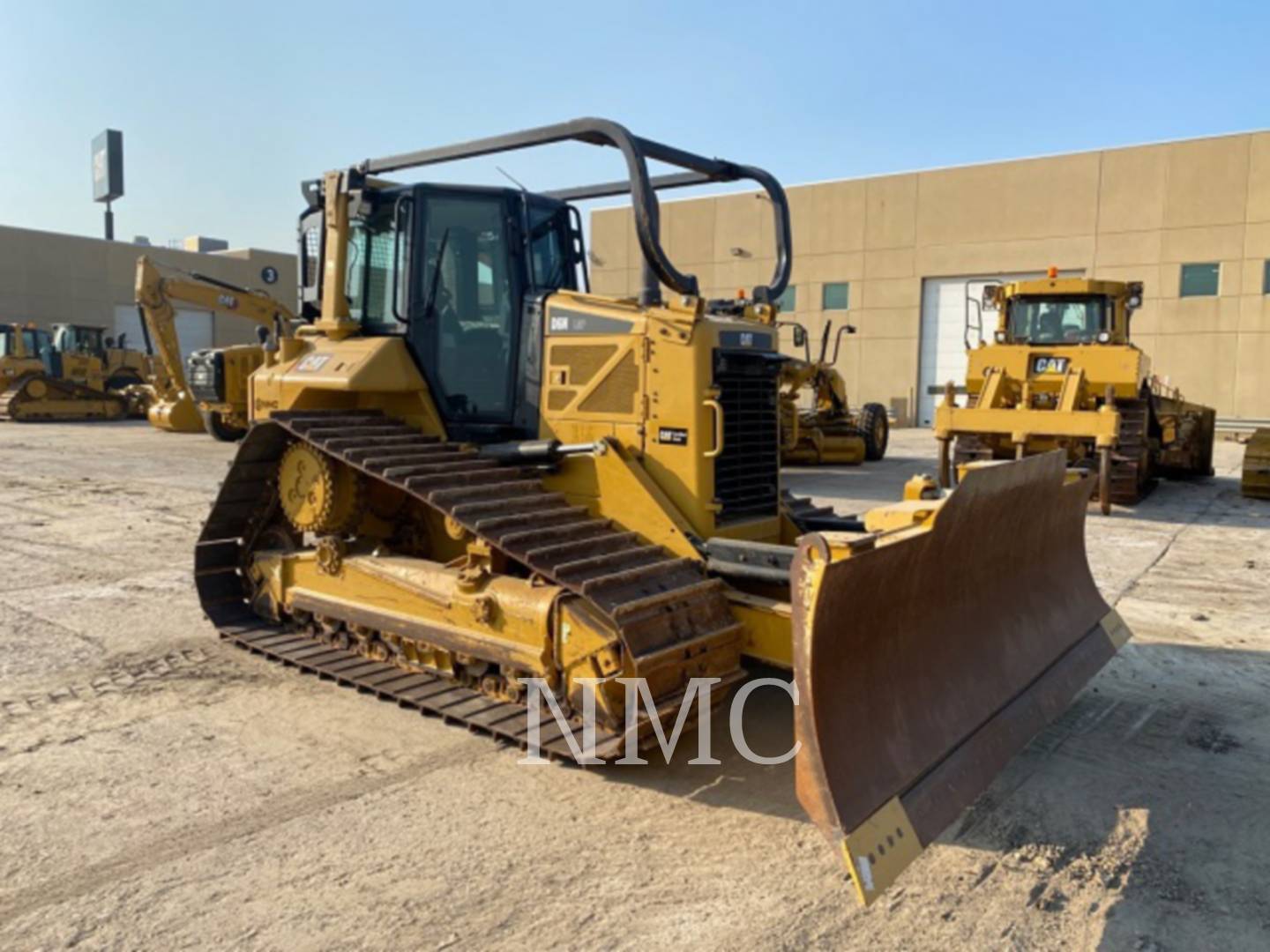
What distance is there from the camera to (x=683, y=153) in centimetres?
545

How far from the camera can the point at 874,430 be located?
18656mm

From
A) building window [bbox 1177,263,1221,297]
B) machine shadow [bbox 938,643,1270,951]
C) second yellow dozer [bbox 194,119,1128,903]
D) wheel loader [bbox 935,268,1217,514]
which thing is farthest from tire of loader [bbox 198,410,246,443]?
building window [bbox 1177,263,1221,297]

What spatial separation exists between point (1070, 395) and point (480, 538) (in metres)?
10.4

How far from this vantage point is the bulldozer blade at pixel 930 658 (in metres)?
3.28

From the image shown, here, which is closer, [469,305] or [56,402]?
[469,305]

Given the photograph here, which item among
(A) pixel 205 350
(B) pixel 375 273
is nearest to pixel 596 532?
(B) pixel 375 273

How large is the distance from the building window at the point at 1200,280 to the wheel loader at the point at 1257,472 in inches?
527

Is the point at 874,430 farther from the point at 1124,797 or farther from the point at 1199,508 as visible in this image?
the point at 1124,797

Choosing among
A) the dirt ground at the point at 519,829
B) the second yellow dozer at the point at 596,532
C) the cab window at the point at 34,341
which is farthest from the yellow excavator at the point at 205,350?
the dirt ground at the point at 519,829

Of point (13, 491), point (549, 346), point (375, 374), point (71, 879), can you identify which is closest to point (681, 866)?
point (71, 879)

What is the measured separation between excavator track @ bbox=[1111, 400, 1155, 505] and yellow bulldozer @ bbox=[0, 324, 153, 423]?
25413 millimetres

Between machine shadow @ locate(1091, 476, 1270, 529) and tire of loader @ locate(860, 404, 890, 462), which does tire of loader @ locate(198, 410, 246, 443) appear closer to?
tire of loader @ locate(860, 404, 890, 462)

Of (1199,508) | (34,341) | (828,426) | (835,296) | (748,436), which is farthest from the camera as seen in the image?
(835,296)

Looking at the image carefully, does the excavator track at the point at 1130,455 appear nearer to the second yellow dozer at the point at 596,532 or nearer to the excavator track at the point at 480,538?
the second yellow dozer at the point at 596,532
